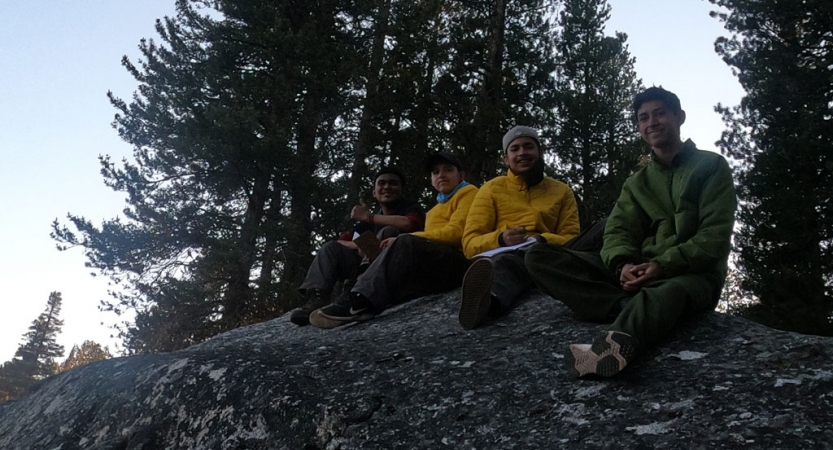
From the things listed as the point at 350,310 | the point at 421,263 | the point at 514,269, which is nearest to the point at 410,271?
the point at 421,263

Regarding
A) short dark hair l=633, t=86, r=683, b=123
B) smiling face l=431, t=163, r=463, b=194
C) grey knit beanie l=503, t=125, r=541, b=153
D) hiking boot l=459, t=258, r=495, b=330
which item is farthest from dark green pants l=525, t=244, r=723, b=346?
smiling face l=431, t=163, r=463, b=194

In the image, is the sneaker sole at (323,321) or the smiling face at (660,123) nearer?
the smiling face at (660,123)

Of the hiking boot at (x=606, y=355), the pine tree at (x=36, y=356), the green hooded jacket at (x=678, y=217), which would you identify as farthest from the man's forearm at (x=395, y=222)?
the pine tree at (x=36, y=356)

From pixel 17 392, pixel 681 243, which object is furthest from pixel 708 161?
pixel 17 392

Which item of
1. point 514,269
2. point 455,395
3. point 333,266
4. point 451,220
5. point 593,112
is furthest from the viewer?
point 593,112

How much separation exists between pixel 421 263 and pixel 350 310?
27.4 inches

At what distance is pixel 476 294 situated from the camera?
3.55 metres

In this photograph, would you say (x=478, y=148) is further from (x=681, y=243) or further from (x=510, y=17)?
(x=681, y=243)

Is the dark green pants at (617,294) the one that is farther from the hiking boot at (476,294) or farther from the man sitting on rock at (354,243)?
the man sitting on rock at (354,243)

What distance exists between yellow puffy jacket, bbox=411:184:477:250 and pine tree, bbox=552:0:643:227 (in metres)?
8.82

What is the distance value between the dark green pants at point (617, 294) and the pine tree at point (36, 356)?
45.9 m

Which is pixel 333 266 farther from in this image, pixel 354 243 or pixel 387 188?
pixel 387 188

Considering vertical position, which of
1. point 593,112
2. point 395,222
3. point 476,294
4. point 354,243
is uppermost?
point 593,112

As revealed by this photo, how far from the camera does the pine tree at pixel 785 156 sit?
27.8 ft
